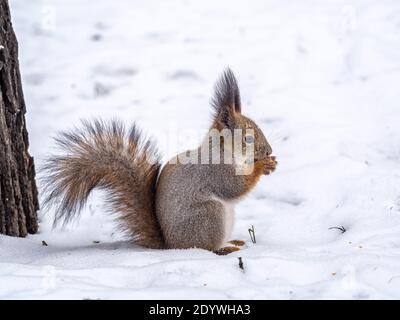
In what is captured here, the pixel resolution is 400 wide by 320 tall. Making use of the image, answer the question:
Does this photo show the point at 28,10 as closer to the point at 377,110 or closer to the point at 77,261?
the point at 377,110

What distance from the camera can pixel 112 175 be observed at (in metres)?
2.16

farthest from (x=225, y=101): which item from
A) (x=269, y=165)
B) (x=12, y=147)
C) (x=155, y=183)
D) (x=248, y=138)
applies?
(x=12, y=147)

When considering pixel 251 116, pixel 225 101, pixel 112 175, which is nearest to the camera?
pixel 112 175

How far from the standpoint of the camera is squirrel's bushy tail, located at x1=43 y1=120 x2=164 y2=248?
210 cm

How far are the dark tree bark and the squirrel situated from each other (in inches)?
5.2

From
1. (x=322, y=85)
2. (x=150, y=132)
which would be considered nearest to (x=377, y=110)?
(x=322, y=85)

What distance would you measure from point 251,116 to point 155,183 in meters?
1.11

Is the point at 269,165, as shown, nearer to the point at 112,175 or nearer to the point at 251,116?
the point at 112,175

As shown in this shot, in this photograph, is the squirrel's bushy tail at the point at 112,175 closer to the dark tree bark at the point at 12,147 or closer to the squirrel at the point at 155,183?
the squirrel at the point at 155,183

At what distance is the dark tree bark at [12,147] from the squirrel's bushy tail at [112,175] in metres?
0.13

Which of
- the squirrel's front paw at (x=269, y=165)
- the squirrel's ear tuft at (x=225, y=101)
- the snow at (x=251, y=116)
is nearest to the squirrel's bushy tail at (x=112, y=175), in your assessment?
the snow at (x=251, y=116)

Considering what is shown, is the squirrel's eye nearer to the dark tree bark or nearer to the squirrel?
the squirrel

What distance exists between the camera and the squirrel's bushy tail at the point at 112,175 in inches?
82.6

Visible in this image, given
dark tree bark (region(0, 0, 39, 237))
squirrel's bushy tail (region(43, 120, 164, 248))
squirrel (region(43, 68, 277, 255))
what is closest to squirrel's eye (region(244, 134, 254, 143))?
squirrel (region(43, 68, 277, 255))
